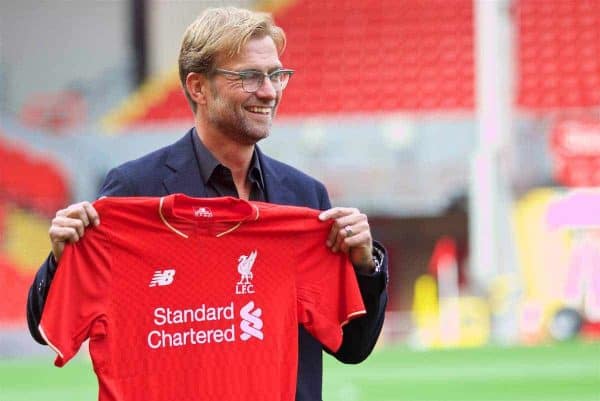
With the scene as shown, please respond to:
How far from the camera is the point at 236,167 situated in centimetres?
323

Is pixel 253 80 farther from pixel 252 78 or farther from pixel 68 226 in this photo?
pixel 68 226

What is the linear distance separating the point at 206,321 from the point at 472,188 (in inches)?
467

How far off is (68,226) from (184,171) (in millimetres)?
303

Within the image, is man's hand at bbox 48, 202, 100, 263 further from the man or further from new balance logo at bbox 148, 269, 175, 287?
new balance logo at bbox 148, 269, 175, 287

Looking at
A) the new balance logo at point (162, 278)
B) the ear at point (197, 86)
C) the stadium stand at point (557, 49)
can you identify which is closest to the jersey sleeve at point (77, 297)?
Answer: the new balance logo at point (162, 278)

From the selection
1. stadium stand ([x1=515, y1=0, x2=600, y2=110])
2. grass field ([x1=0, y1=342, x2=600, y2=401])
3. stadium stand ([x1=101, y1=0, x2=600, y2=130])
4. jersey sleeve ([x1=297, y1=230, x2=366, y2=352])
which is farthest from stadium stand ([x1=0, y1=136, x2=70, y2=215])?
jersey sleeve ([x1=297, y1=230, x2=366, y2=352])

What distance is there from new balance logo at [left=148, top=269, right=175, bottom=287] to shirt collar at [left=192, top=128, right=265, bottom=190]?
0.75ft

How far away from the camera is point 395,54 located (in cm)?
1708

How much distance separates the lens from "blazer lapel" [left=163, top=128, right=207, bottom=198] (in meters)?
3.19

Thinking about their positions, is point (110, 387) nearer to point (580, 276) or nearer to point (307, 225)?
point (307, 225)

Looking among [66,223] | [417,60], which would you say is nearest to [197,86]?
[66,223]

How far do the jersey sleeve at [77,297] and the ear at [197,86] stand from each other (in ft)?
1.24

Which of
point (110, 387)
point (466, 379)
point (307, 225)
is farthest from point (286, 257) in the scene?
point (466, 379)

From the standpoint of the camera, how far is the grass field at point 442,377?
29.7 ft
